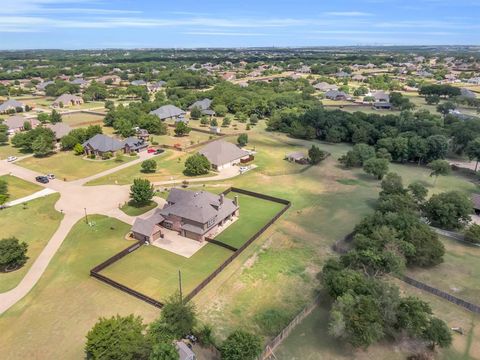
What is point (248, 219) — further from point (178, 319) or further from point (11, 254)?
point (11, 254)

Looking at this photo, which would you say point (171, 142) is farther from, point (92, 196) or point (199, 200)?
point (199, 200)

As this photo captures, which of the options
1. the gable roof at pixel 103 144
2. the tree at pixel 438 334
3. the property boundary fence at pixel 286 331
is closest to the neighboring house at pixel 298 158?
the gable roof at pixel 103 144

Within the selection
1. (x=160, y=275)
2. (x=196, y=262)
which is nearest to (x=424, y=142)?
(x=196, y=262)

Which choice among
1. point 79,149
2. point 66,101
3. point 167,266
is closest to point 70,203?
point 167,266

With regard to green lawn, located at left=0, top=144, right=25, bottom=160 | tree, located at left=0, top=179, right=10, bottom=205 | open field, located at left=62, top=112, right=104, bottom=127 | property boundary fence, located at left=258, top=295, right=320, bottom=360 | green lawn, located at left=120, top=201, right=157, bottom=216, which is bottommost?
green lawn, located at left=0, top=144, right=25, bottom=160

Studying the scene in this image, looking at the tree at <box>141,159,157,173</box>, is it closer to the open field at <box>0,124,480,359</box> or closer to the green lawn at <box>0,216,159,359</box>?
the open field at <box>0,124,480,359</box>

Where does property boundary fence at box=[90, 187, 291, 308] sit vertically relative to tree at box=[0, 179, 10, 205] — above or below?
below

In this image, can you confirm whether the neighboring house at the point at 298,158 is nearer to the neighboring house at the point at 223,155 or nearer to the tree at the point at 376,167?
the neighboring house at the point at 223,155

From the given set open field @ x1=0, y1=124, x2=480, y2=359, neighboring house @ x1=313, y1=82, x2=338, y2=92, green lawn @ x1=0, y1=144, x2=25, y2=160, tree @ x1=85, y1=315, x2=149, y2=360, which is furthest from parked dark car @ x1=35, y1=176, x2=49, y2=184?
neighboring house @ x1=313, y1=82, x2=338, y2=92
